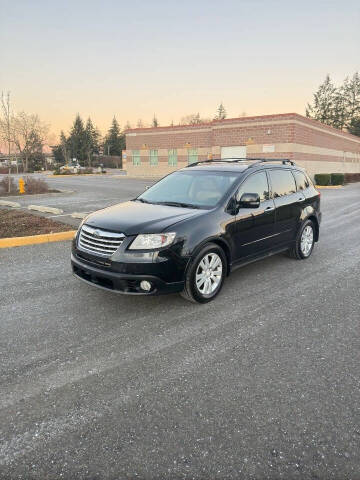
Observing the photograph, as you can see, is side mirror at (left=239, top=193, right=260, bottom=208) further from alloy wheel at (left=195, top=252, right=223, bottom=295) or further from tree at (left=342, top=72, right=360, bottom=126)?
tree at (left=342, top=72, right=360, bottom=126)

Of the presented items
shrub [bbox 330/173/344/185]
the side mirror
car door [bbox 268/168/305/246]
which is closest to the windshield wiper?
the side mirror

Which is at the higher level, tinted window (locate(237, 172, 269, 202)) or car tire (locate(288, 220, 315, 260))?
tinted window (locate(237, 172, 269, 202))

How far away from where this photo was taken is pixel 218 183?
17.1ft

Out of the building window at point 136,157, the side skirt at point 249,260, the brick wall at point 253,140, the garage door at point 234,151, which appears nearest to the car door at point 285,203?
the side skirt at point 249,260

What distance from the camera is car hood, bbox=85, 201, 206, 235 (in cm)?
412

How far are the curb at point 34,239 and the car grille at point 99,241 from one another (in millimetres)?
3657

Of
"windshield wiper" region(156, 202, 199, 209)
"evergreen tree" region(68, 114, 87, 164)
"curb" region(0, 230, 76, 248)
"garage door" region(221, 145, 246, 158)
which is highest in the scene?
"evergreen tree" region(68, 114, 87, 164)

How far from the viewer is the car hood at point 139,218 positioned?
162 inches

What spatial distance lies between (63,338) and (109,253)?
1.05 meters

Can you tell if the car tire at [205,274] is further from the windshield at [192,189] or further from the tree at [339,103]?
the tree at [339,103]

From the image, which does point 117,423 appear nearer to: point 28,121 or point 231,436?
point 231,436

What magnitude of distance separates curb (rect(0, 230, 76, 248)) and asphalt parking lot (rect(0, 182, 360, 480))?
8.90ft

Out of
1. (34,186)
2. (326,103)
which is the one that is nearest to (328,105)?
(326,103)

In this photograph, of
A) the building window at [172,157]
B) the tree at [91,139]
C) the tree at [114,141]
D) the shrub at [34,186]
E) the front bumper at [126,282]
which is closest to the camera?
the front bumper at [126,282]
